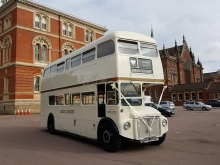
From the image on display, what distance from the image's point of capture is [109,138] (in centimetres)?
795

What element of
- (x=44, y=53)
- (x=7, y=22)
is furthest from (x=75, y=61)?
(x=7, y=22)

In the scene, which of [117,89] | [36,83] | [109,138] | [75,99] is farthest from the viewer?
[36,83]

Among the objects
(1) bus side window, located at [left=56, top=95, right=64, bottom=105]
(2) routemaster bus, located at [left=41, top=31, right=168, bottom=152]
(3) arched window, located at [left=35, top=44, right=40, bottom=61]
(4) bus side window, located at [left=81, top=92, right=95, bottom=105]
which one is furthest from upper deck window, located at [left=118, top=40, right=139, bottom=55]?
(3) arched window, located at [left=35, top=44, right=40, bottom=61]

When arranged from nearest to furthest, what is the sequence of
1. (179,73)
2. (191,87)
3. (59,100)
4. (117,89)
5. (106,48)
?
Answer: (117,89), (106,48), (59,100), (191,87), (179,73)

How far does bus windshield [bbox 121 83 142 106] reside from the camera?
316 inches

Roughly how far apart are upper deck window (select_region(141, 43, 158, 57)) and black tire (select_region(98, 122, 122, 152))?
3.14 m

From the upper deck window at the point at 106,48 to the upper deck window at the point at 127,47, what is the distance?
0.99 feet

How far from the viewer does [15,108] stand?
29328 millimetres

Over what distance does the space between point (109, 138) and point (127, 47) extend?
3476mm

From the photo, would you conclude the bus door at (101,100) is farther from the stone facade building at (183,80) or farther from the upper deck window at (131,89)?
the stone facade building at (183,80)

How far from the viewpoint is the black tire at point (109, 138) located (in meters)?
7.72

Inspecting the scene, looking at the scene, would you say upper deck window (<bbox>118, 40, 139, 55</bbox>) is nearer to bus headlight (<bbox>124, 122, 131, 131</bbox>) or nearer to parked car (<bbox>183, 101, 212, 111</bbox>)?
bus headlight (<bbox>124, 122, 131, 131</bbox>)

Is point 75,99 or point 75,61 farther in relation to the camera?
point 75,61

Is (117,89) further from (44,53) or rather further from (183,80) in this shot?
(183,80)
